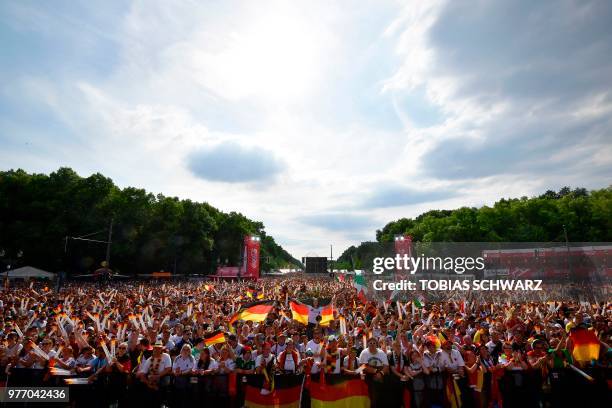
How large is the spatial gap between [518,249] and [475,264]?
8155 millimetres

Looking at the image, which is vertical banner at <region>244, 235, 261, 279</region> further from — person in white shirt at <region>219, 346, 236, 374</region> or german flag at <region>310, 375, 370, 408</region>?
german flag at <region>310, 375, 370, 408</region>

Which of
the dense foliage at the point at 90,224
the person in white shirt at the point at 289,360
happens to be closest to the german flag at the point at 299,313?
the person in white shirt at the point at 289,360

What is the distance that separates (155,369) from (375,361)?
466 cm

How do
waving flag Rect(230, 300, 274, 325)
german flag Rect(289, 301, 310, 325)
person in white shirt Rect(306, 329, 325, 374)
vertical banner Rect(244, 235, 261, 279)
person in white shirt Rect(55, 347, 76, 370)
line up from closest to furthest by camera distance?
person in white shirt Rect(306, 329, 325, 374), person in white shirt Rect(55, 347, 76, 370), waving flag Rect(230, 300, 274, 325), german flag Rect(289, 301, 310, 325), vertical banner Rect(244, 235, 261, 279)

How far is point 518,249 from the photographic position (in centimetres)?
3625

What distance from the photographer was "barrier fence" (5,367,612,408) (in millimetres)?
7879

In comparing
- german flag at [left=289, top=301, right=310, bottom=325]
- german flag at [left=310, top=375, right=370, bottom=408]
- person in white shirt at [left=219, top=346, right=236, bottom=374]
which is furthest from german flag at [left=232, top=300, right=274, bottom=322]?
german flag at [left=310, top=375, right=370, bottom=408]

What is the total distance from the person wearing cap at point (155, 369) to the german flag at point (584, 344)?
8.93m

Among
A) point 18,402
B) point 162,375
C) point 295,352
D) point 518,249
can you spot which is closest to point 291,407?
point 295,352

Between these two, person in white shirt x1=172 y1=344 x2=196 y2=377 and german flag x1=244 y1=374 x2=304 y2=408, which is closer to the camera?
german flag x1=244 y1=374 x2=304 y2=408

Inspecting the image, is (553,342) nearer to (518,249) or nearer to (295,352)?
(295,352)

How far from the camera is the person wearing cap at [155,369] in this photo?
7.91m

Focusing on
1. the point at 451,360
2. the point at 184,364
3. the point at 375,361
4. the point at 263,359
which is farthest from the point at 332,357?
the point at 184,364

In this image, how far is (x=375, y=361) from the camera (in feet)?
26.9
